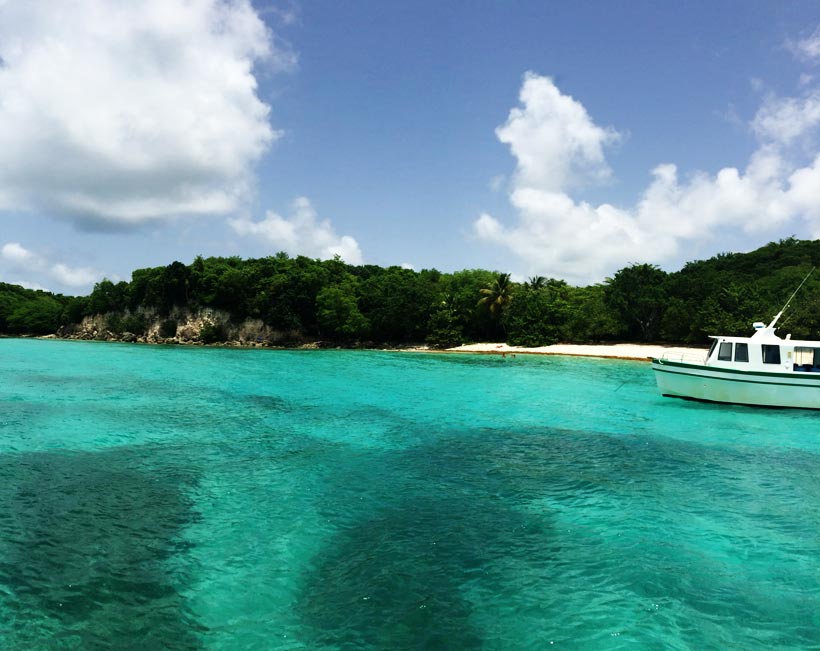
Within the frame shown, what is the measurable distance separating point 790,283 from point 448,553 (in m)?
64.9

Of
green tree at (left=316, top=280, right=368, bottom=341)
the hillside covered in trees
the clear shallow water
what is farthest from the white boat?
green tree at (left=316, top=280, right=368, bottom=341)

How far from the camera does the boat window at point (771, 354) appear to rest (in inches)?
865

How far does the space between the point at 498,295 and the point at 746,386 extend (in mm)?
46187

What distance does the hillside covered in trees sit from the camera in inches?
2196

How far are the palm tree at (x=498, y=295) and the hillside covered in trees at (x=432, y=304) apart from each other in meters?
0.15

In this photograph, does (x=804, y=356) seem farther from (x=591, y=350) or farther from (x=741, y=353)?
(x=591, y=350)

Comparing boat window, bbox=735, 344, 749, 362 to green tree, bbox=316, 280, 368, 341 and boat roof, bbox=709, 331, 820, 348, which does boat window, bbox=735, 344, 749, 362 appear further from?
green tree, bbox=316, 280, 368, 341

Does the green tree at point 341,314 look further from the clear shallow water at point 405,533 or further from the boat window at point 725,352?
the boat window at point 725,352

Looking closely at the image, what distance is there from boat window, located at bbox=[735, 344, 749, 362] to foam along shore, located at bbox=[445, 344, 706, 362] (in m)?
28.9

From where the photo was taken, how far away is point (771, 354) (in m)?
22.1

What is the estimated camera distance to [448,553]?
27.6 ft

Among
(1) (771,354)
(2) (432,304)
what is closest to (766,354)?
(1) (771,354)

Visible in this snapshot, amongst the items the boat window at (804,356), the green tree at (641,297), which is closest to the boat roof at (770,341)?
the boat window at (804,356)

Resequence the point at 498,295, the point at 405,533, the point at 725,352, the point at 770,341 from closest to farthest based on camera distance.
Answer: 1. the point at 405,533
2. the point at 770,341
3. the point at 725,352
4. the point at 498,295
